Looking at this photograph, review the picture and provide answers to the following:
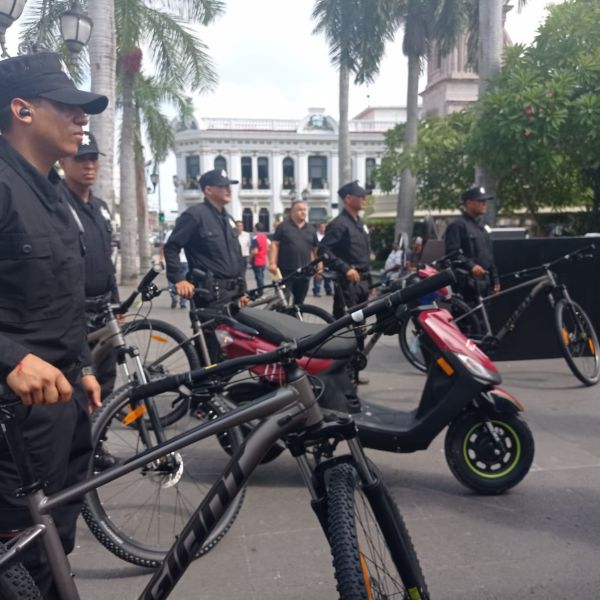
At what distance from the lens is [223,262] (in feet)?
18.1

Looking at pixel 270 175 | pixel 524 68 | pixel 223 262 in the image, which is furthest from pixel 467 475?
pixel 270 175

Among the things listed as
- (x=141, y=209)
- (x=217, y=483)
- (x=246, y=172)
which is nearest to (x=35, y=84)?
(x=217, y=483)

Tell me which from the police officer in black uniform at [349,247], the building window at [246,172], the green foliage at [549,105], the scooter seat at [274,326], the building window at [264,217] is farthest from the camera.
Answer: the building window at [264,217]

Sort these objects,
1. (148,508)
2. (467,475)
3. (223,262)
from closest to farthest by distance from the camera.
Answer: (148,508) → (467,475) → (223,262)

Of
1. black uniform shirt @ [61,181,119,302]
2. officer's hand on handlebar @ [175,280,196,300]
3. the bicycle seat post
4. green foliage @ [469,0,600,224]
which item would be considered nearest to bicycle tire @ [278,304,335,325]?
officer's hand on handlebar @ [175,280,196,300]

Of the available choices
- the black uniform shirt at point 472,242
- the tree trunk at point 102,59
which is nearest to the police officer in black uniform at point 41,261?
the black uniform shirt at point 472,242

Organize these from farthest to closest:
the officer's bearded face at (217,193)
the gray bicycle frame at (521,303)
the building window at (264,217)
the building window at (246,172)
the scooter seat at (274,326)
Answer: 1. the building window at (264,217)
2. the building window at (246,172)
3. the gray bicycle frame at (521,303)
4. the officer's bearded face at (217,193)
5. the scooter seat at (274,326)

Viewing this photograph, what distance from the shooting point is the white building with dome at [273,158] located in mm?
63156

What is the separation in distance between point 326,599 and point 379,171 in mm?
17896

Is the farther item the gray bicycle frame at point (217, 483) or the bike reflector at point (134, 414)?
the bike reflector at point (134, 414)

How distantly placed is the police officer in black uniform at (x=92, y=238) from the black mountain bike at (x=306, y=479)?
7.87 ft

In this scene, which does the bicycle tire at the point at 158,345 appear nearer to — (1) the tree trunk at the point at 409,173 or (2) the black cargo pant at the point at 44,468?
(2) the black cargo pant at the point at 44,468

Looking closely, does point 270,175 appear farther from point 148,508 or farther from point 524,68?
point 148,508

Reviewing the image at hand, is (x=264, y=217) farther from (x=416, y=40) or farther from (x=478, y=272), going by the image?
(x=478, y=272)
